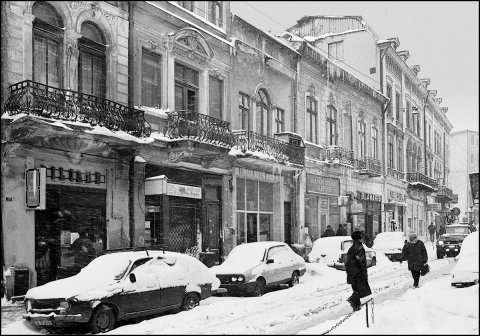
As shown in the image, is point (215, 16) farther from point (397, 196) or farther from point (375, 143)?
point (397, 196)

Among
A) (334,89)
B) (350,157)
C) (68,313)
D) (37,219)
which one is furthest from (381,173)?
(68,313)

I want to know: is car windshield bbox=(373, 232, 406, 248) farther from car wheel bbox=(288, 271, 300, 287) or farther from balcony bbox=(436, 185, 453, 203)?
balcony bbox=(436, 185, 453, 203)

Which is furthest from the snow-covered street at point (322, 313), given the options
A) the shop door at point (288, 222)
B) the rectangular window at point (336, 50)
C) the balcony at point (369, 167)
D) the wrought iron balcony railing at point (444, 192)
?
the wrought iron balcony railing at point (444, 192)

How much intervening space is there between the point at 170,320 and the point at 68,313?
1.95m

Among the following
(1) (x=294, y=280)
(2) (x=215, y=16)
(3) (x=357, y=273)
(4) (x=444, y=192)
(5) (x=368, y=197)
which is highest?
(2) (x=215, y=16)

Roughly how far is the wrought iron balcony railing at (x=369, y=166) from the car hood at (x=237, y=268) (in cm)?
1736

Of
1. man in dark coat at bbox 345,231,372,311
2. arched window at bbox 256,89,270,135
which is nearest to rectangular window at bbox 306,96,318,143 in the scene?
arched window at bbox 256,89,270,135

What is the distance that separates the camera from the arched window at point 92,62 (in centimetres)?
1438

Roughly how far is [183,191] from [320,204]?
1166cm

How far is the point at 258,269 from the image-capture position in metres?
14.7

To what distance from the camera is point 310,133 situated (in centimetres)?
2725

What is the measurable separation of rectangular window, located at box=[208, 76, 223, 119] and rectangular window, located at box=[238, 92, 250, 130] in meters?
1.43

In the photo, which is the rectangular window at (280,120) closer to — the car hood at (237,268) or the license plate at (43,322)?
the car hood at (237,268)

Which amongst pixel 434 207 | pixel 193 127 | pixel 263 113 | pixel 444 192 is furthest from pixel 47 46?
pixel 434 207
